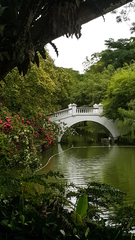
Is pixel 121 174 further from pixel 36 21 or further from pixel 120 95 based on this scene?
pixel 120 95

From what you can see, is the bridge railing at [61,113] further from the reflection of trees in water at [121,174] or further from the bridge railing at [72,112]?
the reflection of trees in water at [121,174]

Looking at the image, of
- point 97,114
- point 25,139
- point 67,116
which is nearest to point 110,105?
point 97,114

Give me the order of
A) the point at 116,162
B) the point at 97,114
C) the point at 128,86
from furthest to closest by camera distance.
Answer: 1. the point at 97,114
2. the point at 128,86
3. the point at 116,162

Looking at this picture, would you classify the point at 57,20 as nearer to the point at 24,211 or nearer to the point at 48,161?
the point at 24,211

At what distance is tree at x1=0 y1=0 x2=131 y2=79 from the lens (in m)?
2.74

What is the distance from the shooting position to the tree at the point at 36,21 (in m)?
2.74

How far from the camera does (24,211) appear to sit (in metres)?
2.77

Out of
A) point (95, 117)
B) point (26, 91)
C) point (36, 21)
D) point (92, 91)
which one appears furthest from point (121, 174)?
point (92, 91)

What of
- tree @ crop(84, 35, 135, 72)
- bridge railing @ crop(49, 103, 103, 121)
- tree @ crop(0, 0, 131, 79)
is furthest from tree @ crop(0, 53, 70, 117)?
tree @ crop(84, 35, 135, 72)

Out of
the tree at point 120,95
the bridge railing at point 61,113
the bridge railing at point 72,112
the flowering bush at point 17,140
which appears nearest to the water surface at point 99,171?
the flowering bush at point 17,140

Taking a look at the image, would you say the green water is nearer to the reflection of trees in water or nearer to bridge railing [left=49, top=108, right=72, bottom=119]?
the reflection of trees in water

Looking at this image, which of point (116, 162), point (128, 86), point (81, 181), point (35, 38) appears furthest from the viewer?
point (128, 86)

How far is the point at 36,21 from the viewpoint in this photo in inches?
121

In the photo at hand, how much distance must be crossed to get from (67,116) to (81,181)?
44.4 ft
